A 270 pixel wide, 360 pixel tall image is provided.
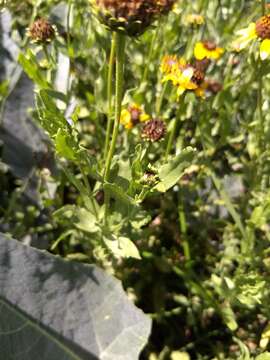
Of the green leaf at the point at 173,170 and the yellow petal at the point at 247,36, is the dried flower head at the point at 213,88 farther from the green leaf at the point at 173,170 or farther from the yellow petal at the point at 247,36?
the green leaf at the point at 173,170

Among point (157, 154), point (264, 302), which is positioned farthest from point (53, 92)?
point (264, 302)

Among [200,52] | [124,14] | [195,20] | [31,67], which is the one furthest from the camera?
[195,20]

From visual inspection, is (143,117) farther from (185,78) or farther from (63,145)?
(63,145)

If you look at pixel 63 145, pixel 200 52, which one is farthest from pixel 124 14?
pixel 200 52

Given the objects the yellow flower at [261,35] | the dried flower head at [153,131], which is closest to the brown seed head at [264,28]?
the yellow flower at [261,35]

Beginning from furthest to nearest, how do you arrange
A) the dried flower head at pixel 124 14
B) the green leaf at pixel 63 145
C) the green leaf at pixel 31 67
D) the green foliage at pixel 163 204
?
the green foliage at pixel 163 204 → the green leaf at pixel 31 67 → the green leaf at pixel 63 145 → the dried flower head at pixel 124 14

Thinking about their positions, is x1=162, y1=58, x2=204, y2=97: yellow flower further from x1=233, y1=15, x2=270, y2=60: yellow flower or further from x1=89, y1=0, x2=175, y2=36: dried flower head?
x1=89, y1=0, x2=175, y2=36: dried flower head
